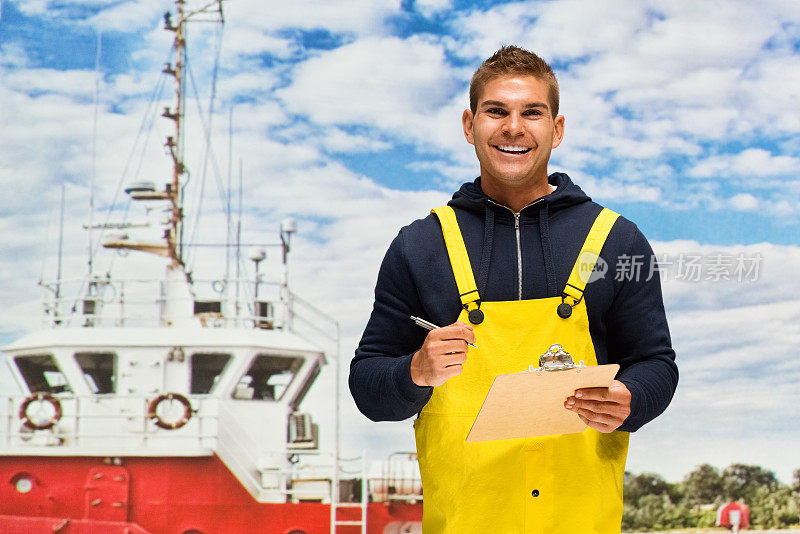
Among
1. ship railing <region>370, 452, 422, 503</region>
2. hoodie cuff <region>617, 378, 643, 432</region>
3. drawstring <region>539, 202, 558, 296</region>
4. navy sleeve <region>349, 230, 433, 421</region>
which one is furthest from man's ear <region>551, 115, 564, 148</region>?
ship railing <region>370, 452, 422, 503</region>

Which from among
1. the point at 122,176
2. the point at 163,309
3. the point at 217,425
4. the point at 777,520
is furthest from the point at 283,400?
the point at 777,520

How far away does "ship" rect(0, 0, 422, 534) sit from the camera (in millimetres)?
4215

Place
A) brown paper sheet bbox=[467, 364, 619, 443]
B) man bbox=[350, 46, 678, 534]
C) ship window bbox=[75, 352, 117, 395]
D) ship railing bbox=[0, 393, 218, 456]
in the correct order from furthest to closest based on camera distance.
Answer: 1. ship window bbox=[75, 352, 117, 395]
2. ship railing bbox=[0, 393, 218, 456]
3. man bbox=[350, 46, 678, 534]
4. brown paper sheet bbox=[467, 364, 619, 443]

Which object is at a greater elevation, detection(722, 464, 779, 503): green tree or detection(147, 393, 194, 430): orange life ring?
detection(147, 393, 194, 430): orange life ring

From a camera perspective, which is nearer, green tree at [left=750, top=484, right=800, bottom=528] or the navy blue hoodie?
the navy blue hoodie

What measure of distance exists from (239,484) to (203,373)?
0.58 metres

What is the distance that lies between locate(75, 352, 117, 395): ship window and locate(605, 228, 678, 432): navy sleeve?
370 cm

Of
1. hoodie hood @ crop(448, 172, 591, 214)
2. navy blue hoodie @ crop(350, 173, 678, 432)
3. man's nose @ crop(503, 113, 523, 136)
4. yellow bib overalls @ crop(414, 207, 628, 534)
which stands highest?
man's nose @ crop(503, 113, 523, 136)

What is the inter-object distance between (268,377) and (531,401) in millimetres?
3607

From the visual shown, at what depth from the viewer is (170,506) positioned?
420 centimetres

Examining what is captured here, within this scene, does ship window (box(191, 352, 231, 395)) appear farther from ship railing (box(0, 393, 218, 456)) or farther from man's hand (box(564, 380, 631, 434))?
man's hand (box(564, 380, 631, 434))

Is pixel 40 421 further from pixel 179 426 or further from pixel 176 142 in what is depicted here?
pixel 176 142

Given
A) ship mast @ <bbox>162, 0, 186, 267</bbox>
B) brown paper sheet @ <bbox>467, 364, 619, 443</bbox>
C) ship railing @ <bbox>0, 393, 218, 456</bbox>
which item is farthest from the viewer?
ship mast @ <bbox>162, 0, 186, 267</bbox>
